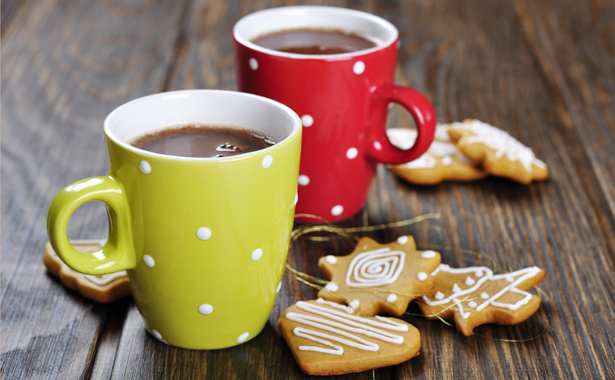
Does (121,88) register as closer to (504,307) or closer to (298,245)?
(298,245)

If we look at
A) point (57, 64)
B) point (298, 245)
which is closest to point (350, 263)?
point (298, 245)

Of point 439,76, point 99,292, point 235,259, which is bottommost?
point 439,76

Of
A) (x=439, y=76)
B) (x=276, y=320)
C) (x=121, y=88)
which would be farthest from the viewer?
(x=439, y=76)

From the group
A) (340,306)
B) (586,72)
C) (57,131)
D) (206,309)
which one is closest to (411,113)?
(340,306)

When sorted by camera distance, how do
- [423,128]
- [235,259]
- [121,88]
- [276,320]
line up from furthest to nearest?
[121,88], [423,128], [276,320], [235,259]

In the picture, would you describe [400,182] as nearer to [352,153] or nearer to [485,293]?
[352,153]

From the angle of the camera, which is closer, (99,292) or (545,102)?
(99,292)

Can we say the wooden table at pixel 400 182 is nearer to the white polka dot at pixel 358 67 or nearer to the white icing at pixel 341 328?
the white icing at pixel 341 328

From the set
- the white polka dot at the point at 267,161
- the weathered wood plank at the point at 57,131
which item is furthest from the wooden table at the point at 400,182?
the white polka dot at the point at 267,161
